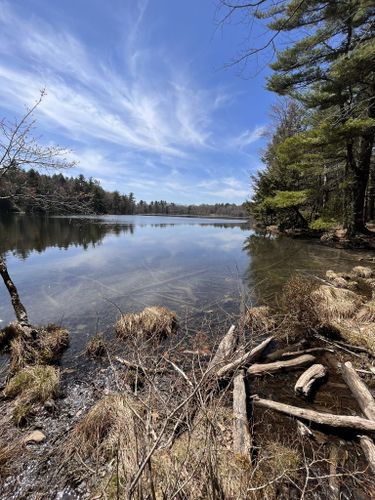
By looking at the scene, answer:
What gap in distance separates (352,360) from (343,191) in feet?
53.8

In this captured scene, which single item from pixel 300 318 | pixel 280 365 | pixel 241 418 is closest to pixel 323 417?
pixel 241 418

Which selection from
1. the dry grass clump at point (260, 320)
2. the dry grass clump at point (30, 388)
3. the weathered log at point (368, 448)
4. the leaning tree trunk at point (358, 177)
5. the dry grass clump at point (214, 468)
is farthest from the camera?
the leaning tree trunk at point (358, 177)

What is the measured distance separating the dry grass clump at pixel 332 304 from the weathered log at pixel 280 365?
3.78ft

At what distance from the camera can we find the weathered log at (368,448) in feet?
8.75

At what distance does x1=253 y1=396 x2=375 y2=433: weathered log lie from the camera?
3.00 meters

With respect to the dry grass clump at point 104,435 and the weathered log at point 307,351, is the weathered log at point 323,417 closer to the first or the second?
the weathered log at point 307,351

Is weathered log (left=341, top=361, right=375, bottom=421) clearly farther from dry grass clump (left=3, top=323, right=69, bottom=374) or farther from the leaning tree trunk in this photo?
the leaning tree trunk

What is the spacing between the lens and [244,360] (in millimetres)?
3777

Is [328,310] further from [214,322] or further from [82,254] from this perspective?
[82,254]

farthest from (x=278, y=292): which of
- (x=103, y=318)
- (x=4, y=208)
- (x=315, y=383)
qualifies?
(x=4, y=208)

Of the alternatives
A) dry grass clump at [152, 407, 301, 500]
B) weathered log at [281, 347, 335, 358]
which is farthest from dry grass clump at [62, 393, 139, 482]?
weathered log at [281, 347, 335, 358]

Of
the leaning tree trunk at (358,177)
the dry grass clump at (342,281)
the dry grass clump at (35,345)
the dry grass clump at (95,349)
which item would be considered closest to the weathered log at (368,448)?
the dry grass clump at (95,349)

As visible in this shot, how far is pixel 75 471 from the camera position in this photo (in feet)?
8.71

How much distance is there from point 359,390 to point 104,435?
3589mm
